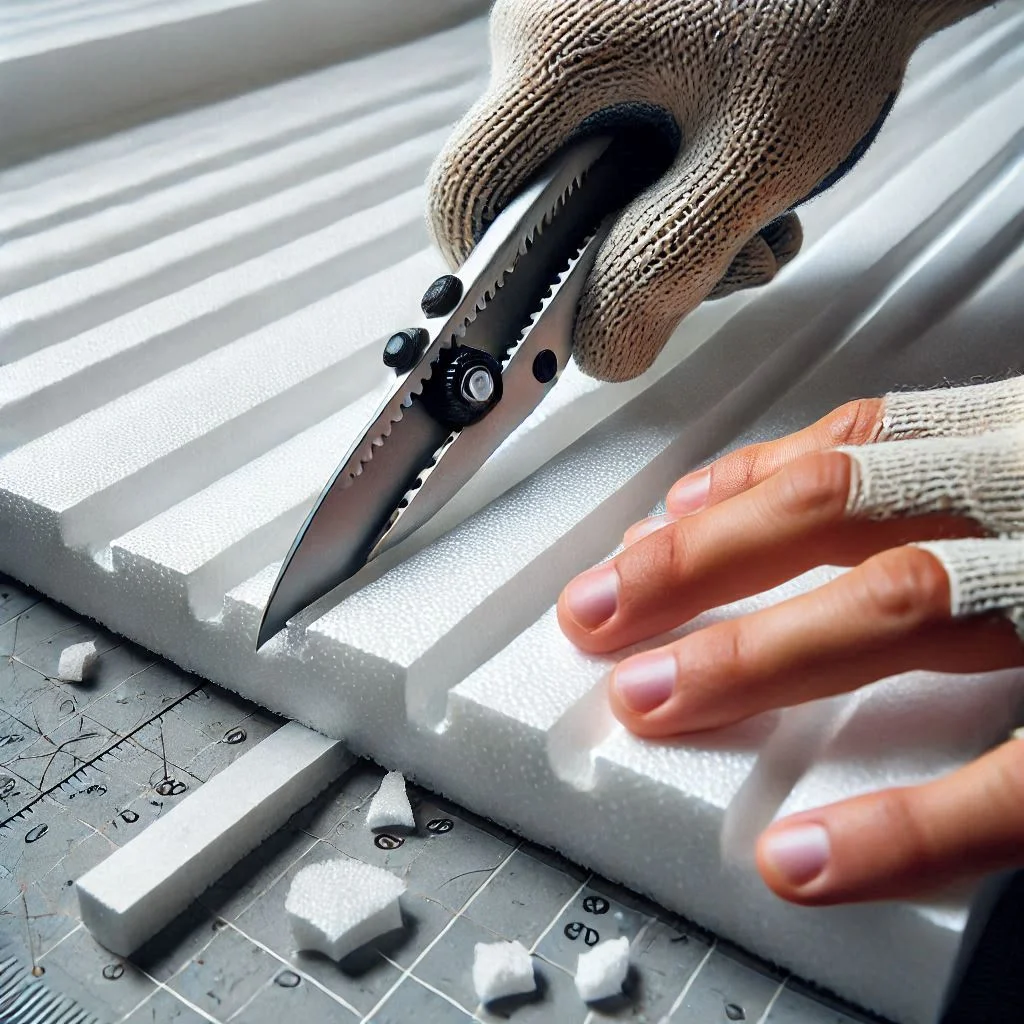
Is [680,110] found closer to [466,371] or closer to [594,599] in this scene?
[466,371]

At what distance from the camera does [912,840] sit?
0.62 meters

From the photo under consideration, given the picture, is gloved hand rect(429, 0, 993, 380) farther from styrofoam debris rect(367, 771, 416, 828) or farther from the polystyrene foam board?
the polystyrene foam board

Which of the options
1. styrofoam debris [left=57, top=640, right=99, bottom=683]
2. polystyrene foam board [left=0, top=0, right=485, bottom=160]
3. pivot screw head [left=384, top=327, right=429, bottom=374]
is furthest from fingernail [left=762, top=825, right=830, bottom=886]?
polystyrene foam board [left=0, top=0, right=485, bottom=160]

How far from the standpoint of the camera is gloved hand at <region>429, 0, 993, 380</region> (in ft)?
3.03

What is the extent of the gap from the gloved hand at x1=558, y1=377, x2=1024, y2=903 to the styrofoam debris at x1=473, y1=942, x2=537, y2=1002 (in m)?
0.17

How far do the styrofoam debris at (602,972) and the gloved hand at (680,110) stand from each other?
0.55 meters

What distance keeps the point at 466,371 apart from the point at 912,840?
0.49 metres

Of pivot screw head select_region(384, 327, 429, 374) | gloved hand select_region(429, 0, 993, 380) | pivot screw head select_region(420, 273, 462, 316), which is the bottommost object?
pivot screw head select_region(384, 327, 429, 374)

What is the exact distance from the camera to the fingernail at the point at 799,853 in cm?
63

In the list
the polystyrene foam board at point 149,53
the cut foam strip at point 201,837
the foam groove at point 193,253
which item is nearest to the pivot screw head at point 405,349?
the cut foam strip at point 201,837

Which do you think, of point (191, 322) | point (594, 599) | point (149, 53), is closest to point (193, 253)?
point (191, 322)

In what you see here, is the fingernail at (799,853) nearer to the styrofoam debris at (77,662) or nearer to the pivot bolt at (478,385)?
the pivot bolt at (478,385)

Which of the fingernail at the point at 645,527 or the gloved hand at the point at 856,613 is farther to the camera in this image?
the fingernail at the point at 645,527

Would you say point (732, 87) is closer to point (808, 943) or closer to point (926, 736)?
point (926, 736)
